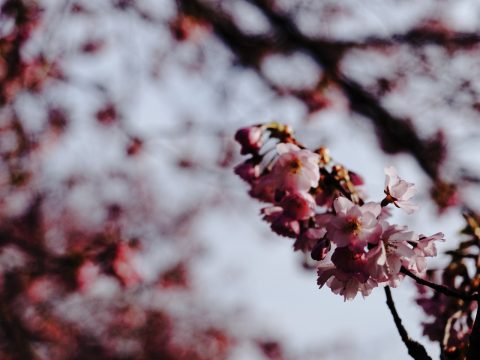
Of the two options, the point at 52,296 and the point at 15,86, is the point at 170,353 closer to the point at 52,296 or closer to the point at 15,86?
the point at 52,296

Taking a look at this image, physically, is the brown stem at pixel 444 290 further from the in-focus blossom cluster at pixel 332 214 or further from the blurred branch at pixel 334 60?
the blurred branch at pixel 334 60

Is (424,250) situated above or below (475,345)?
above

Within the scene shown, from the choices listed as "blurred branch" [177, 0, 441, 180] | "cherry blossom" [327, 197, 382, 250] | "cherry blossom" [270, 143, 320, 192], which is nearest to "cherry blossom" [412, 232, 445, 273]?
"cherry blossom" [327, 197, 382, 250]

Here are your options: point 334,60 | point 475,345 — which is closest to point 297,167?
point 475,345

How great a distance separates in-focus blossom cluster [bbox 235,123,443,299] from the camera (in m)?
1.41

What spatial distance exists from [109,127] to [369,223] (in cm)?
625

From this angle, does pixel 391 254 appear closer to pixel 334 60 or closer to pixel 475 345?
pixel 475 345

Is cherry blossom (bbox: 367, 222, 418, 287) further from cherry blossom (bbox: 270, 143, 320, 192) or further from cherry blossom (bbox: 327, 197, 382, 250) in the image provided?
cherry blossom (bbox: 270, 143, 320, 192)

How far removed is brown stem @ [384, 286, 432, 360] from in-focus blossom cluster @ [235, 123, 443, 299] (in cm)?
6

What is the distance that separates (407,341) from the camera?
1.37 meters

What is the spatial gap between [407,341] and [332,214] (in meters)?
0.42

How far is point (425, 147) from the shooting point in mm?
6227

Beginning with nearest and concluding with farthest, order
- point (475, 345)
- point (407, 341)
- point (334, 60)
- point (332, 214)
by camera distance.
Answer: point (475, 345) → point (407, 341) → point (332, 214) → point (334, 60)

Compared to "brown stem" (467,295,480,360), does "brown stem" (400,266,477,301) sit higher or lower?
higher
